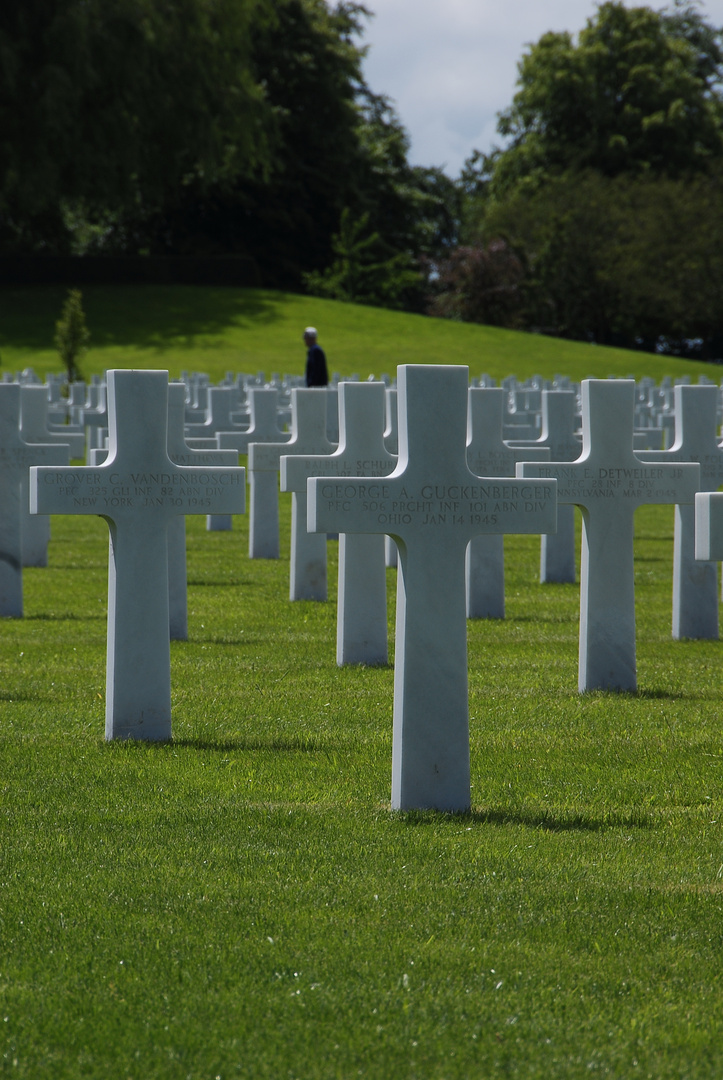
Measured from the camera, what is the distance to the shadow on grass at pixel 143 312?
1736 inches

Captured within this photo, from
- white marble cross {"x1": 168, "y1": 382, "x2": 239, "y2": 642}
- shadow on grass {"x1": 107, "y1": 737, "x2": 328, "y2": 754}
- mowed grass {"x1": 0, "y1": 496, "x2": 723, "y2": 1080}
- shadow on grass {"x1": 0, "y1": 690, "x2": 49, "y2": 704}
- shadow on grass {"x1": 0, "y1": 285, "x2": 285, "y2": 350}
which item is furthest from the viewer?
shadow on grass {"x1": 0, "y1": 285, "x2": 285, "y2": 350}

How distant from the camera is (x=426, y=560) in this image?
5188mm

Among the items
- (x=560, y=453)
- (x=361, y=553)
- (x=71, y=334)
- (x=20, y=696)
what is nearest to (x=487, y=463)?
(x=560, y=453)

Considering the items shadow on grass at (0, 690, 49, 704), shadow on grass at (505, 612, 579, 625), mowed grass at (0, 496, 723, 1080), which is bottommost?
mowed grass at (0, 496, 723, 1080)

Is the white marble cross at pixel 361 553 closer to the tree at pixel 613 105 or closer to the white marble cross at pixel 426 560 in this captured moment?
the white marble cross at pixel 426 560

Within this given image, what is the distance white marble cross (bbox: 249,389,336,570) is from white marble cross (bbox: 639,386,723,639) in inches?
92.6

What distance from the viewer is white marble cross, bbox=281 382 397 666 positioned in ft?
26.3

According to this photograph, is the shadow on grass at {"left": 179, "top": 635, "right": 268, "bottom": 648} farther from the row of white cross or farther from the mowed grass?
the mowed grass

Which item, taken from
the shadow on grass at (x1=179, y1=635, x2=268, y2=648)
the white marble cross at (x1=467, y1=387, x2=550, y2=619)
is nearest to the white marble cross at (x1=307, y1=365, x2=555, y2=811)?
the shadow on grass at (x1=179, y1=635, x2=268, y2=648)

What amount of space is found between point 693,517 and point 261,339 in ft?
119

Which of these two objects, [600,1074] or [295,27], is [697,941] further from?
[295,27]

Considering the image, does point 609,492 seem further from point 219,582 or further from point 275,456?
point 219,582

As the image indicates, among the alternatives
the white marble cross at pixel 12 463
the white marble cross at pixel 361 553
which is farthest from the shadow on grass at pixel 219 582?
the white marble cross at pixel 361 553

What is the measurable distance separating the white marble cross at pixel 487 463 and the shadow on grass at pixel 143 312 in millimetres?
33588
